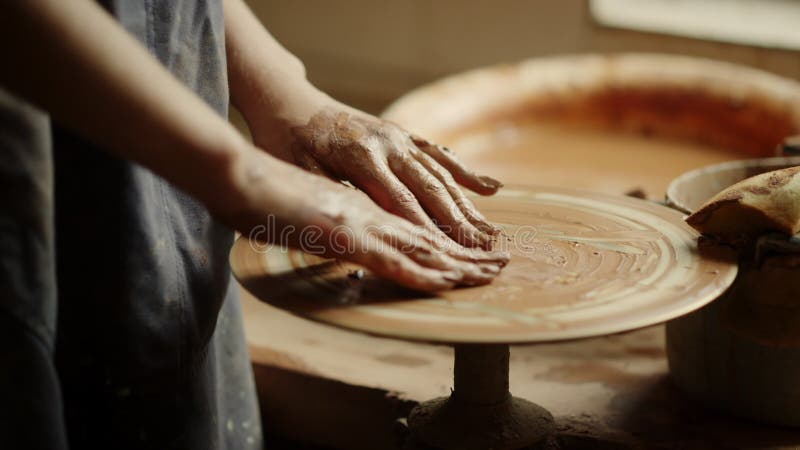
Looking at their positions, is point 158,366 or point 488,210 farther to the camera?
point 488,210

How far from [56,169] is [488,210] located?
588 millimetres

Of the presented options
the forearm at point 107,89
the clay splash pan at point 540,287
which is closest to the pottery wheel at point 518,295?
the clay splash pan at point 540,287

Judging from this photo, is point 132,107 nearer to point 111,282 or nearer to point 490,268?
point 111,282

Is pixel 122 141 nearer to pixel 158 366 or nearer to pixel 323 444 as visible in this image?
pixel 158 366

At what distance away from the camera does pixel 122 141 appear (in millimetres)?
839

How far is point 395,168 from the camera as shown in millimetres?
1207

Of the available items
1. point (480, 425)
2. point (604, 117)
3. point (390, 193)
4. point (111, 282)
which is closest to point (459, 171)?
point (390, 193)

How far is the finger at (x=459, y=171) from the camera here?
4.15ft

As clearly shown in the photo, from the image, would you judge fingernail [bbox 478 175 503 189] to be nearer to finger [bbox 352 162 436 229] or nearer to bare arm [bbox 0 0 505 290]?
finger [bbox 352 162 436 229]

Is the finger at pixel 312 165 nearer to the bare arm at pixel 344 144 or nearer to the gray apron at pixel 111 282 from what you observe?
the bare arm at pixel 344 144

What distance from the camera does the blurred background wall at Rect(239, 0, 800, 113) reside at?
363 cm

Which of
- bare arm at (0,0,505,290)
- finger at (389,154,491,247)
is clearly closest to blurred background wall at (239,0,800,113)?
finger at (389,154,491,247)

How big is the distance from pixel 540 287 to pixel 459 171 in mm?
297

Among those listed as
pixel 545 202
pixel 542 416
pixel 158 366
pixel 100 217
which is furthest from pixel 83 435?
pixel 545 202
